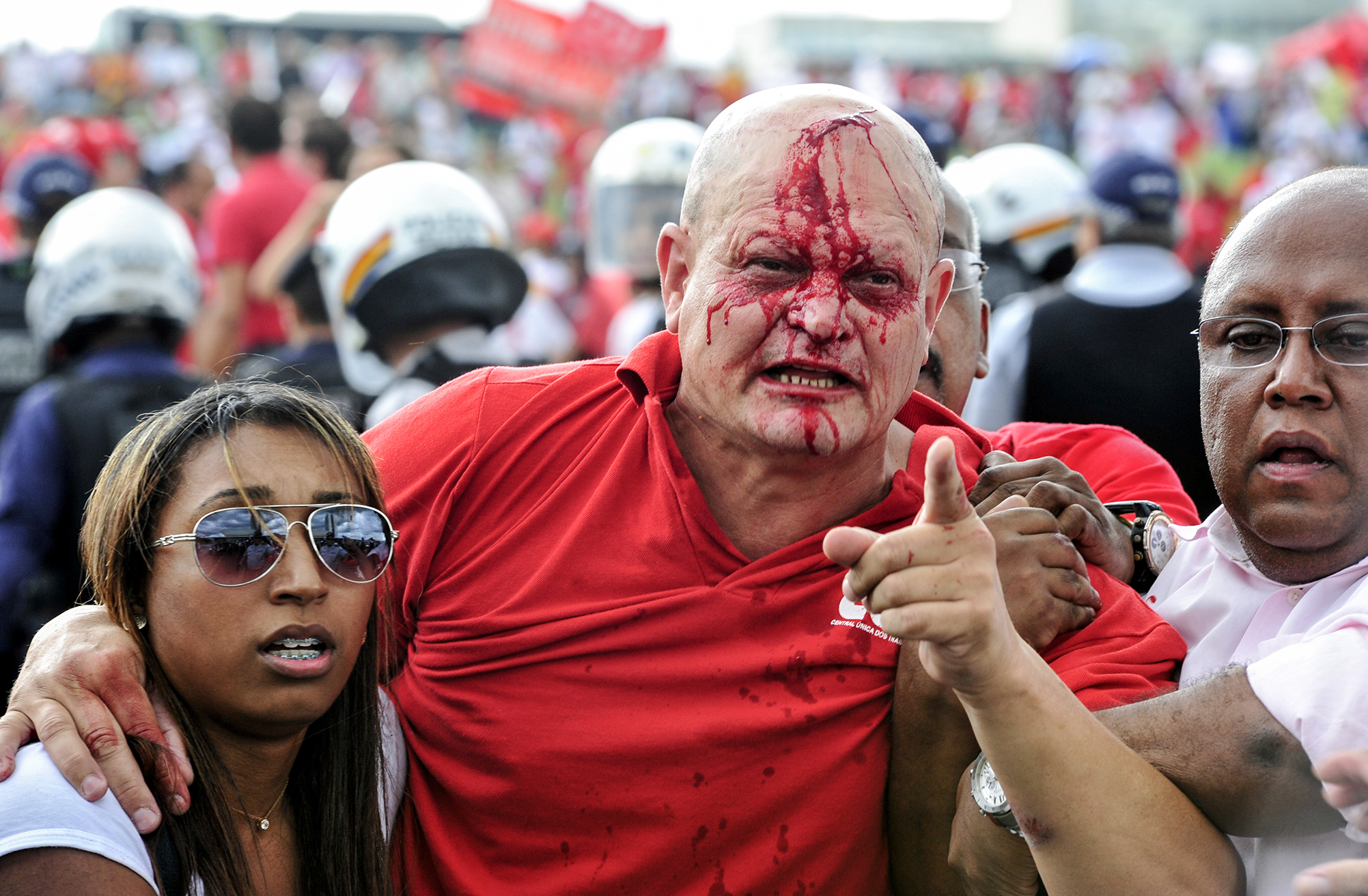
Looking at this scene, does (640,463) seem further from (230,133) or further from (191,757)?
(230,133)

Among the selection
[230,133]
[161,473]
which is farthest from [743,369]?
[230,133]

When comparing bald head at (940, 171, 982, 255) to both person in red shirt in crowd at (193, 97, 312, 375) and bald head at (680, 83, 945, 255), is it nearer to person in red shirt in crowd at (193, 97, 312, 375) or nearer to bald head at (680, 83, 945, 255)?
bald head at (680, 83, 945, 255)

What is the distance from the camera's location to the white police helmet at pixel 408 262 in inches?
172

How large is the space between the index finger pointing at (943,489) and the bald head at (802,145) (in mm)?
809

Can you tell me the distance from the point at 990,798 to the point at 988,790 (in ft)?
0.04

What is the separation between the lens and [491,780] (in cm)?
229

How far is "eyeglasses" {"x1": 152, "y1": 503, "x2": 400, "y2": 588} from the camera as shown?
2.07 metres

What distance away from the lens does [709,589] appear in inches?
90.8

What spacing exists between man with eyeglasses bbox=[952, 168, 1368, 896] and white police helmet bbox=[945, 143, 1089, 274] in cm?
429

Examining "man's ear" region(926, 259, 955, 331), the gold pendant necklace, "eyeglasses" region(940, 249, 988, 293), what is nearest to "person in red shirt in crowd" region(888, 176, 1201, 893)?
"man's ear" region(926, 259, 955, 331)

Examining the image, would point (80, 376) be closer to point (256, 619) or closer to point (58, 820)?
point (256, 619)

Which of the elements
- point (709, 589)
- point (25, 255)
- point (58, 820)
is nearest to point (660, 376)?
point (709, 589)

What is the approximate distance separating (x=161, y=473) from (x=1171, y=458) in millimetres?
3602

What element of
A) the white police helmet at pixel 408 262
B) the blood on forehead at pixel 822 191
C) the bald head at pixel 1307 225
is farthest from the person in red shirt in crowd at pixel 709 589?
the white police helmet at pixel 408 262
